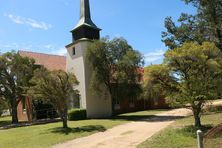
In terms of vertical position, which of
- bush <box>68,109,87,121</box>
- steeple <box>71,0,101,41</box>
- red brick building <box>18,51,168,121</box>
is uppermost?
steeple <box>71,0,101,41</box>

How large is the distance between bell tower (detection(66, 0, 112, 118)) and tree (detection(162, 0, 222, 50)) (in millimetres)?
8596

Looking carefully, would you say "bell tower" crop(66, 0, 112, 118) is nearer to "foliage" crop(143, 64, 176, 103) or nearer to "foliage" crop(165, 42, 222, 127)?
"foliage" crop(143, 64, 176, 103)

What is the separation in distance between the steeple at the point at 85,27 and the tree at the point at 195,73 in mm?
18728

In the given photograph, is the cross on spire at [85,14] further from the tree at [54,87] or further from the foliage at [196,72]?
the foliage at [196,72]

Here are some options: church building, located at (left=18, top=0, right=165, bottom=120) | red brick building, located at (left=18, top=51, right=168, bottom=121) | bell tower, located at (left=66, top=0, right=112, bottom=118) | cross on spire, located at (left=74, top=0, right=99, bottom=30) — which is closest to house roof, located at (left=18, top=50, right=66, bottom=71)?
red brick building, located at (left=18, top=51, right=168, bottom=121)

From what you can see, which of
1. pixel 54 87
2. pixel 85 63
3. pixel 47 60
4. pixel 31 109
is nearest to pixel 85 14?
pixel 85 63

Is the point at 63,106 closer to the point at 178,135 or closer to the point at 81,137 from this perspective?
the point at 81,137

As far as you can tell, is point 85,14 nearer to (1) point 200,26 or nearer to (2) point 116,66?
(2) point 116,66

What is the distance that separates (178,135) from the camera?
1395 centimetres

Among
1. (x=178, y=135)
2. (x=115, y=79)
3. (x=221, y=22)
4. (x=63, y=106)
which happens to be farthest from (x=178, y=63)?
(x=115, y=79)

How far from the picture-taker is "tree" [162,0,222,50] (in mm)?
25141

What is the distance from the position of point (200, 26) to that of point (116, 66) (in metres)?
8.68

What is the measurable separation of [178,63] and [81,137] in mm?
6633

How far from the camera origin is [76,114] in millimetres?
30422
